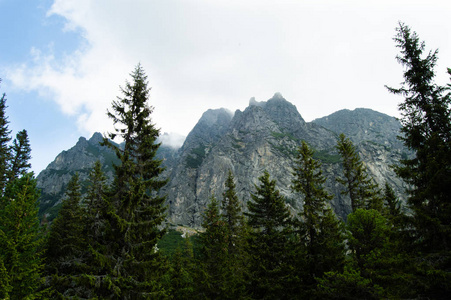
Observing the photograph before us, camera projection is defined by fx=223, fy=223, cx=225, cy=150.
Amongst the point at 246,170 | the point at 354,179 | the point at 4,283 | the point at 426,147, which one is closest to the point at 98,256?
the point at 4,283

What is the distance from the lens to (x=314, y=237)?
55.8 feet

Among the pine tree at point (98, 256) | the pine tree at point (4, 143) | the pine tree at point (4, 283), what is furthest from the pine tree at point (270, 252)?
the pine tree at point (4, 143)

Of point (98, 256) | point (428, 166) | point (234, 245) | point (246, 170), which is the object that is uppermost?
point (246, 170)

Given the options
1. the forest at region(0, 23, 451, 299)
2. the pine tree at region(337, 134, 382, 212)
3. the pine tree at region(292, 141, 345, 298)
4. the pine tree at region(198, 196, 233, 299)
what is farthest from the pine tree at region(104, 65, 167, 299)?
the pine tree at region(337, 134, 382, 212)

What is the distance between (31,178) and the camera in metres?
16.2

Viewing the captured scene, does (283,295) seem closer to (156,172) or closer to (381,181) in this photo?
(156,172)

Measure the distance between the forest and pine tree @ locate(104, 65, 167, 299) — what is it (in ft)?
0.21

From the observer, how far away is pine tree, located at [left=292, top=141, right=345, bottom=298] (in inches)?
621

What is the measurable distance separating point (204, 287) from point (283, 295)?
555 cm

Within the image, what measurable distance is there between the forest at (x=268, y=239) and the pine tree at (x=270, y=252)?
0.08 meters

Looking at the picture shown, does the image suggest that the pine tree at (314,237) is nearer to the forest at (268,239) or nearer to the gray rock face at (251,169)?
the forest at (268,239)

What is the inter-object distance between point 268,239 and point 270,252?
892 mm

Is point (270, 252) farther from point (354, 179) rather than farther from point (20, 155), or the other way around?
point (20, 155)

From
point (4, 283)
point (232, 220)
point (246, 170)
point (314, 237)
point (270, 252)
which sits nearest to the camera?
point (4, 283)
